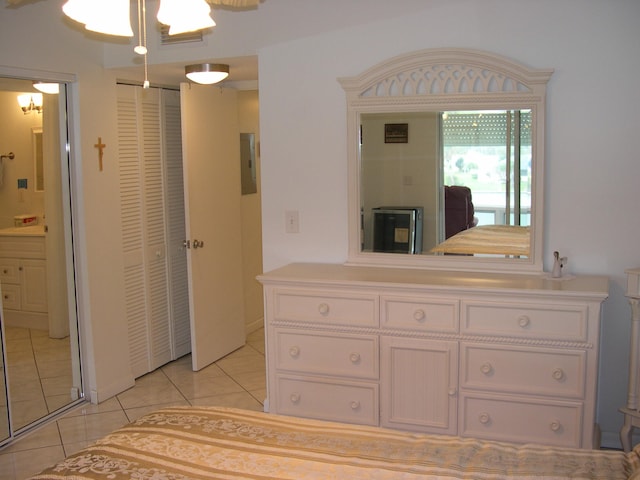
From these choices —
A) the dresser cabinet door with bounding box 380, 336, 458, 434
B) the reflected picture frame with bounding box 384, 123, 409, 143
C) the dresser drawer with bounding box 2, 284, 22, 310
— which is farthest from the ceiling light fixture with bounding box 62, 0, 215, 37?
the dresser drawer with bounding box 2, 284, 22, 310

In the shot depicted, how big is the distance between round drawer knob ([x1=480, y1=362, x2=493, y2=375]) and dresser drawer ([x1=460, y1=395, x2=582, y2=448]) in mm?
128

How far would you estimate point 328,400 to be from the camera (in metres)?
3.51

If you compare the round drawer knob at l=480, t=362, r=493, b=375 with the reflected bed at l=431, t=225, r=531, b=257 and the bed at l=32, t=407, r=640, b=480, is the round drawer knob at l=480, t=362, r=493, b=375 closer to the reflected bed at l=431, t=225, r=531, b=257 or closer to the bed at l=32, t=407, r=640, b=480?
the reflected bed at l=431, t=225, r=531, b=257

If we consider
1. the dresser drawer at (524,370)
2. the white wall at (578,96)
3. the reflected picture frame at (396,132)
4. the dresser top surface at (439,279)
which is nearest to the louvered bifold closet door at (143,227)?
the dresser top surface at (439,279)

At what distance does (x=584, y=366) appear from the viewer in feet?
9.91

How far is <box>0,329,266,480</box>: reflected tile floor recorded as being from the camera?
3.53 meters

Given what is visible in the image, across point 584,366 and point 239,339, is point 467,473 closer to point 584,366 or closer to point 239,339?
point 584,366

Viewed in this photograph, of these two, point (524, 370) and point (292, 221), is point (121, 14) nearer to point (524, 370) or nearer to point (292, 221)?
point (292, 221)

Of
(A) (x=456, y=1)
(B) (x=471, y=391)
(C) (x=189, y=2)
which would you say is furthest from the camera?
(A) (x=456, y=1)

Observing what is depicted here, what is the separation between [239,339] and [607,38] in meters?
3.34

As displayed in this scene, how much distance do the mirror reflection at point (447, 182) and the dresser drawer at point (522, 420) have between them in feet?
2.57

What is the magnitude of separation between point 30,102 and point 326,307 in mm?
2018

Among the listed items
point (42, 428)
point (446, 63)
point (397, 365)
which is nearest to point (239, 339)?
point (42, 428)

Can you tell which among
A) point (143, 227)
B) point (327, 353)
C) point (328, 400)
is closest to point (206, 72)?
point (143, 227)
